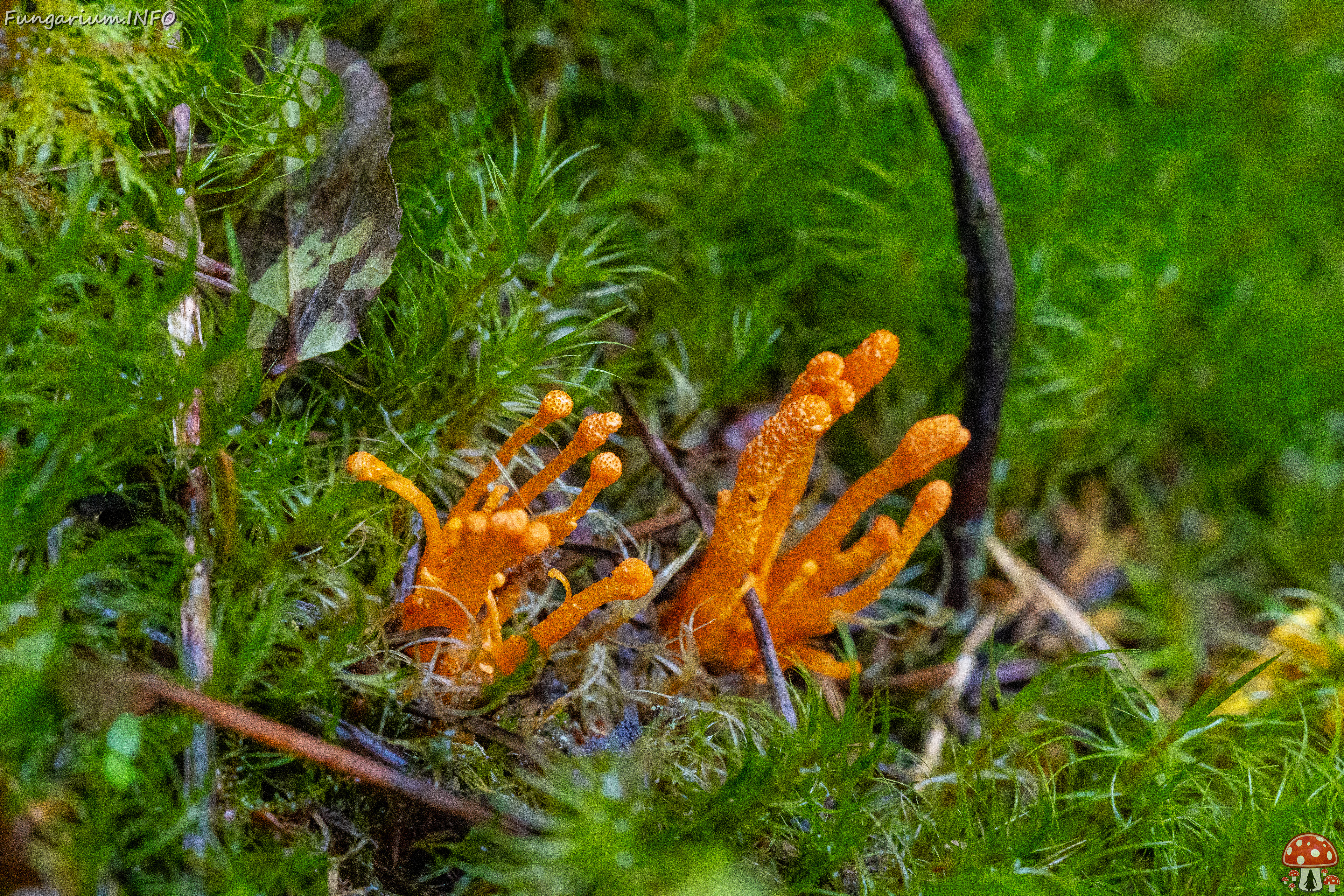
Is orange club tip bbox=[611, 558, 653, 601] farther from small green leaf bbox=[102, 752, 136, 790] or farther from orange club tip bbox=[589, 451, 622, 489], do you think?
small green leaf bbox=[102, 752, 136, 790]

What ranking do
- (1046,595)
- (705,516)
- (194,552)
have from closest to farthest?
(194,552), (705,516), (1046,595)

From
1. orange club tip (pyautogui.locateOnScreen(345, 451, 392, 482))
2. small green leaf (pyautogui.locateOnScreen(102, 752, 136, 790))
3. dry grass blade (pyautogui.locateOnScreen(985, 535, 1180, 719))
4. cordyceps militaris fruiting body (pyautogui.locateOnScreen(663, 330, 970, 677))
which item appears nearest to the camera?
small green leaf (pyautogui.locateOnScreen(102, 752, 136, 790))

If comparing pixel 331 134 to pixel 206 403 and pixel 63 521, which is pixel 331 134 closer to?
pixel 206 403

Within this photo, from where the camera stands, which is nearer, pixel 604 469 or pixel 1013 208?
pixel 604 469

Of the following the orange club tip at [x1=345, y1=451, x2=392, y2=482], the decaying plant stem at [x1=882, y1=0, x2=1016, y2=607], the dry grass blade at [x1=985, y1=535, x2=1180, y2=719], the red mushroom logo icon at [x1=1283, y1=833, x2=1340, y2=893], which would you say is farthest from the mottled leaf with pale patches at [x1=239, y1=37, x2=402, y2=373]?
the red mushroom logo icon at [x1=1283, y1=833, x2=1340, y2=893]

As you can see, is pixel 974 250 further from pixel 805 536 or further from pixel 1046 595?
pixel 1046 595

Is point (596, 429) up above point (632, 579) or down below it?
above

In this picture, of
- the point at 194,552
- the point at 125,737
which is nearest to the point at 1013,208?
the point at 194,552
